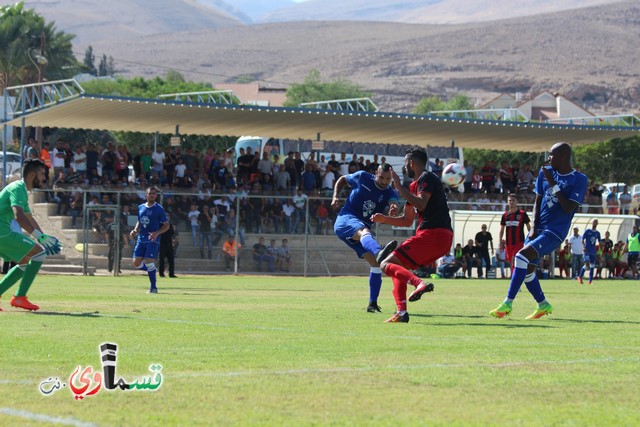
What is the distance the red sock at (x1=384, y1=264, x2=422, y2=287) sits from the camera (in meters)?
12.1

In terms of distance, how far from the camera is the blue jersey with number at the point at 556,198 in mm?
13305

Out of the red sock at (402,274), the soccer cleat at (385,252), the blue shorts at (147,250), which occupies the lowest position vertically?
the blue shorts at (147,250)

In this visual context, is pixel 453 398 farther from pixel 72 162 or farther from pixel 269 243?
pixel 72 162

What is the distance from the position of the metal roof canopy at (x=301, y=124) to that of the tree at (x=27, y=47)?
3276 centimetres

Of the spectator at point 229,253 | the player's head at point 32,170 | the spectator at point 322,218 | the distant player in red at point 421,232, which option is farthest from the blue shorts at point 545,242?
the spectator at point 322,218

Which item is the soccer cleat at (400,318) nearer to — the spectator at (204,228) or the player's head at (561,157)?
the player's head at (561,157)

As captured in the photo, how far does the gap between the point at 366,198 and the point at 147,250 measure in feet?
29.8

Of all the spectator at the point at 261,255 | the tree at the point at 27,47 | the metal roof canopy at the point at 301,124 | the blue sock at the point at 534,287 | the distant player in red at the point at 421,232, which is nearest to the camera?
the distant player in red at the point at 421,232

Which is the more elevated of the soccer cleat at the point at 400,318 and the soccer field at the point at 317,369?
the soccer field at the point at 317,369

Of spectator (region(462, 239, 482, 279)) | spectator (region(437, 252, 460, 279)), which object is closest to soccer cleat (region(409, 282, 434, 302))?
spectator (region(437, 252, 460, 279))

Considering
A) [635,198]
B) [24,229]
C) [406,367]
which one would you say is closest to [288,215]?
[24,229]

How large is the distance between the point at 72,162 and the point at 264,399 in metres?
29.9

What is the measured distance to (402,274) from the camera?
40.2 feet

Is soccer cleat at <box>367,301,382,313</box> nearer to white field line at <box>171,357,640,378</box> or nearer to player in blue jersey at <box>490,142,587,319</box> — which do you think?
player in blue jersey at <box>490,142,587,319</box>
